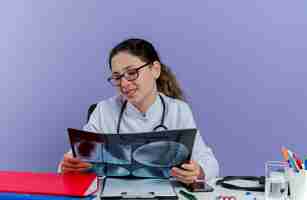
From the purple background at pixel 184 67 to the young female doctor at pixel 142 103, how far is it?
1.17ft

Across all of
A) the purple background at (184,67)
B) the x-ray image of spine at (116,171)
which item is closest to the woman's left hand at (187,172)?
the x-ray image of spine at (116,171)

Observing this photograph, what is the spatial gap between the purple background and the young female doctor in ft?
1.17

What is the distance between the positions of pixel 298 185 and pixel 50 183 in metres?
0.63

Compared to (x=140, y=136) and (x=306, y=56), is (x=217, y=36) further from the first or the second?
(x=140, y=136)

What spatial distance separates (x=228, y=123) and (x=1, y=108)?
3.47 feet

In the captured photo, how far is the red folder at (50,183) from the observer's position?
1.15 m

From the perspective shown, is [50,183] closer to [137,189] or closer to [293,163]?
[137,189]

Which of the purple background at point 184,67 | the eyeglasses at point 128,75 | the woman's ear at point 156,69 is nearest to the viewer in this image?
the eyeglasses at point 128,75

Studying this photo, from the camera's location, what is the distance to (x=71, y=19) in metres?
2.17

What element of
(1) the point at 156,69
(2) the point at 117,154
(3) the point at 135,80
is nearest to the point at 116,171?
(2) the point at 117,154

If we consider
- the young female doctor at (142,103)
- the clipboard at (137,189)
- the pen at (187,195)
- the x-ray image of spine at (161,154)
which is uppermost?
the young female doctor at (142,103)

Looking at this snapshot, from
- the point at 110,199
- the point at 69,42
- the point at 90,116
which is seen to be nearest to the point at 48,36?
the point at 69,42

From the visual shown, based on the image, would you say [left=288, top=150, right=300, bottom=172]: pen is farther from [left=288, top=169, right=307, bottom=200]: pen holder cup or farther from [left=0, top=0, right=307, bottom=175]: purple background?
[left=0, top=0, right=307, bottom=175]: purple background

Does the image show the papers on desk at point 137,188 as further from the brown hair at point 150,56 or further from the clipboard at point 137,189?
the brown hair at point 150,56
